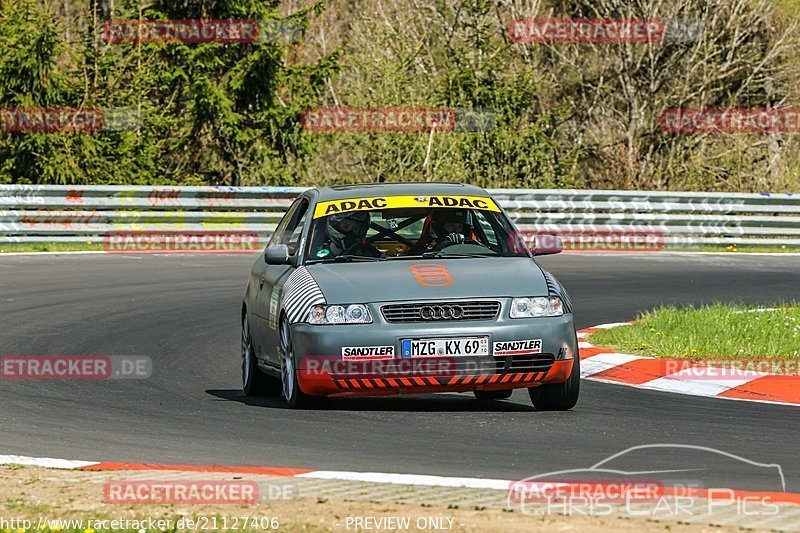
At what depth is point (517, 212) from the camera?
24469 mm

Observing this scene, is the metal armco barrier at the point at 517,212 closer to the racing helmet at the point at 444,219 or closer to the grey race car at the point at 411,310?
the racing helmet at the point at 444,219

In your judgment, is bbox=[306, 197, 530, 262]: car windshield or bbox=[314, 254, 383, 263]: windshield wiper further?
bbox=[306, 197, 530, 262]: car windshield

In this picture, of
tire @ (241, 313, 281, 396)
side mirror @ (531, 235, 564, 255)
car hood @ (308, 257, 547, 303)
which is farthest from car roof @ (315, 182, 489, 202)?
tire @ (241, 313, 281, 396)

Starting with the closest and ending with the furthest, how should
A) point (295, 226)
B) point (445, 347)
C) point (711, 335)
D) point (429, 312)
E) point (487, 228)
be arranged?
point (445, 347), point (429, 312), point (487, 228), point (295, 226), point (711, 335)

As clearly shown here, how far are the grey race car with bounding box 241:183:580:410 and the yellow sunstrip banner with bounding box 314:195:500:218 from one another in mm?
13

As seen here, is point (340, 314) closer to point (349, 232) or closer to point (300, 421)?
point (300, 421)

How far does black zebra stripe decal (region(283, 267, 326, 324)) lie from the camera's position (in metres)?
9.50

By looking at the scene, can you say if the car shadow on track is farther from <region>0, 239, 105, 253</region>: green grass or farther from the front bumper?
<region>0, 239, 105, 253</region>: green grass

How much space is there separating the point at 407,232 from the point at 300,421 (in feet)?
6.20

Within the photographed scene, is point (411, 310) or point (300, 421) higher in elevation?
point (411, 310)

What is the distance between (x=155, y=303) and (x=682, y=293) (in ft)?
20.4

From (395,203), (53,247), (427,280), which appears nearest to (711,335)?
(395,203)

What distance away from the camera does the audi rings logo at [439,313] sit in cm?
928

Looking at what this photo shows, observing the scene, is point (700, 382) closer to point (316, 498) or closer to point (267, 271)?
point (267, 271)
